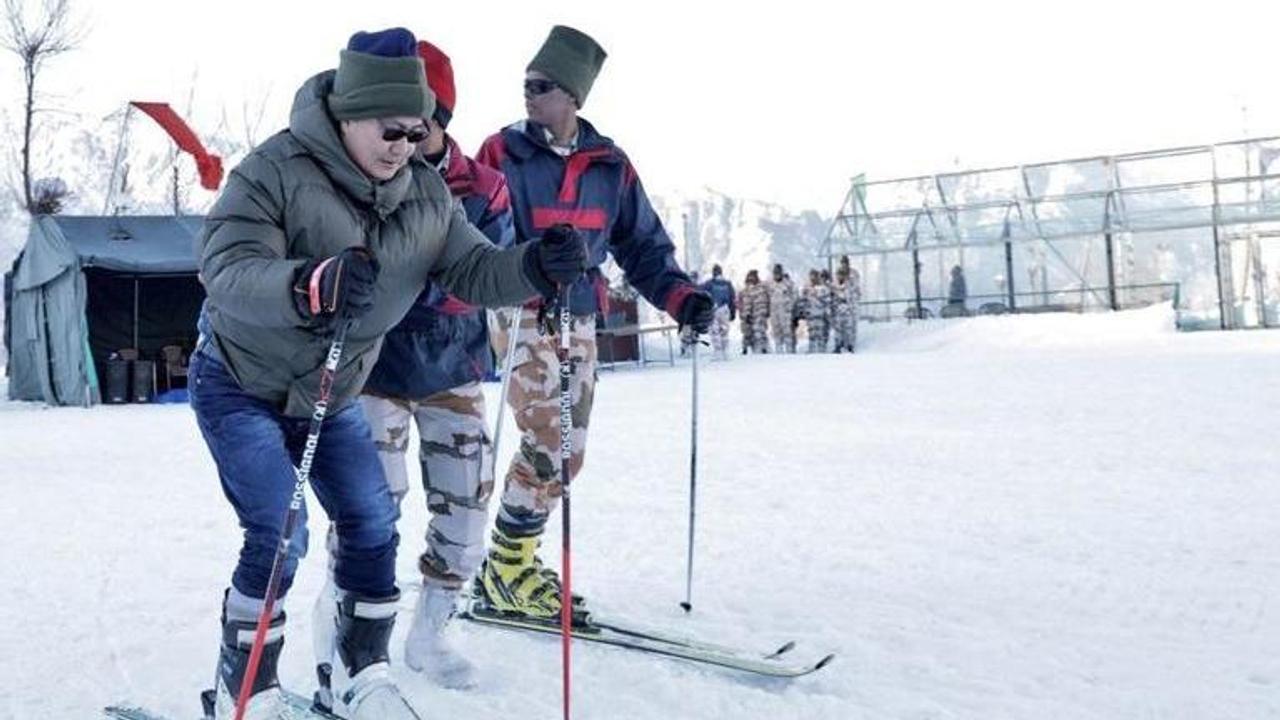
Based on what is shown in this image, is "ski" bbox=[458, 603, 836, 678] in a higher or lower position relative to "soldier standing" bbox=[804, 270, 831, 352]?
lower

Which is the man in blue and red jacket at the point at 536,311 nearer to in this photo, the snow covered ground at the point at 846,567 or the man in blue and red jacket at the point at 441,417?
the snow covered ground at the point at 846,567

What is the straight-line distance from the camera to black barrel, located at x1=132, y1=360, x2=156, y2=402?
715 inches

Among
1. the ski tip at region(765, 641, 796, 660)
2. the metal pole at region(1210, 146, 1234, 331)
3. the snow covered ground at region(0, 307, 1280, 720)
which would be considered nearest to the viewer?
the snow covered ground at region(0, 307, 1280, 720)

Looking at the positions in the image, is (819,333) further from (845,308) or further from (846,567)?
(846,567)

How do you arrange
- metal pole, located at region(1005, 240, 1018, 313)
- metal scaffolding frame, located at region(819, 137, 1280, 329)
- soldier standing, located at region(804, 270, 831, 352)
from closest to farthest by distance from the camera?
soldier standing, located at region(804, 270, 831, 352) → metal scaffolding frame, located at region(819, 137, 1280, 329) → metal pole, located at region(1005, 240, 1018, 313)

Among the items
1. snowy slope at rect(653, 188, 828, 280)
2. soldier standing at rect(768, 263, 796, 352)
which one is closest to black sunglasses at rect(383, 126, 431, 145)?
soldier standing at rect(768, 263, 796, 352)

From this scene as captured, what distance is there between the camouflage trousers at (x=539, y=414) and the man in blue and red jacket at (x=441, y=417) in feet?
1.59

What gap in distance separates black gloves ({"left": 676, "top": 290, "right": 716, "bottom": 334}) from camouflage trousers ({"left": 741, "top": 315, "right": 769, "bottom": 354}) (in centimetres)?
2010

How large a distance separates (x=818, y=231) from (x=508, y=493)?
11917 cm

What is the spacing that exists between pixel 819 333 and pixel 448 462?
2044cm

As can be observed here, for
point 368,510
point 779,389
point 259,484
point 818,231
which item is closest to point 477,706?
point 368,510

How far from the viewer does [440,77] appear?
3449 mm

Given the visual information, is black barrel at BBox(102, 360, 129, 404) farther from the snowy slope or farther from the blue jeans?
the snowy slope

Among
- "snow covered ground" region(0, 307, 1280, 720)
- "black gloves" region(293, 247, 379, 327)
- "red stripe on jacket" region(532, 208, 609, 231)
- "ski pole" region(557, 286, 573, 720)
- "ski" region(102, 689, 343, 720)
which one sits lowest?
"snow covered ground" region(0, 307, 1280, 720)
